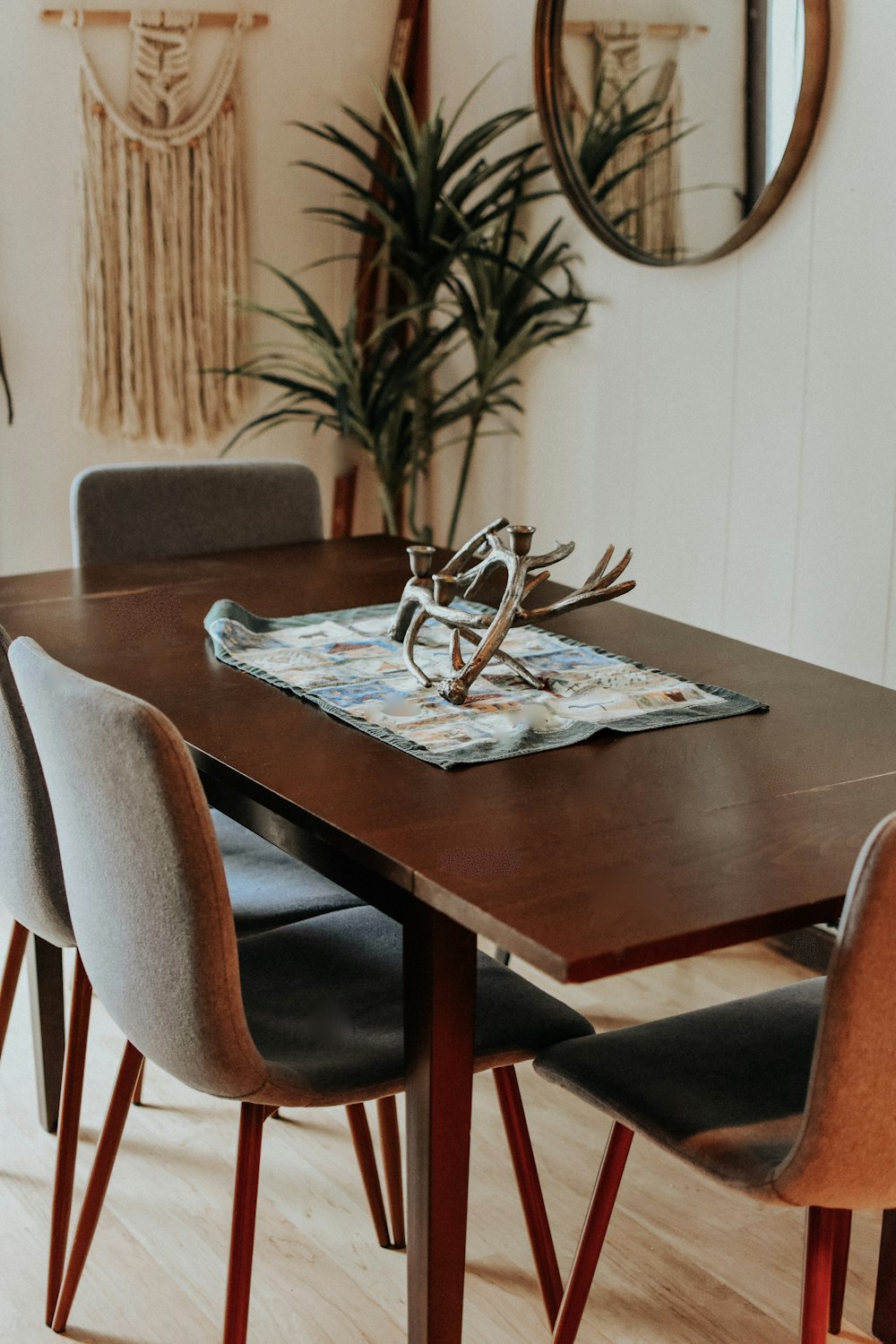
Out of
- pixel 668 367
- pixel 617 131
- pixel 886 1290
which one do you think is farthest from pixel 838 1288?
pixel 617 131

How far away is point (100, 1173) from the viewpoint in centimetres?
174

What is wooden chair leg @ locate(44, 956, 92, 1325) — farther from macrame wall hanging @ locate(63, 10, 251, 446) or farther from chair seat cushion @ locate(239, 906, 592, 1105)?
macrame wall hanging @ locate(63, 10, 251, 446)

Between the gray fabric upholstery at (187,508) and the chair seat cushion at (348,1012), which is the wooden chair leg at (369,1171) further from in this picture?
the gray fabric upholstery at (187,508)

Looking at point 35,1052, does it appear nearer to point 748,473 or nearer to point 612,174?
point 748,473

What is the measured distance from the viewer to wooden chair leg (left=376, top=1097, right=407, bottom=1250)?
1.92m

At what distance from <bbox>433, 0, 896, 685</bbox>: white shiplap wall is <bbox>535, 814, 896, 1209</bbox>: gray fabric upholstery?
126 centimetres

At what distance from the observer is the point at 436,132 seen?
130 inches

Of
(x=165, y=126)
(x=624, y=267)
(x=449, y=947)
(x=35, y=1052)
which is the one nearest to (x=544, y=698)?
(x=449, y=947)

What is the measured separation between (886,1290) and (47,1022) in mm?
1217

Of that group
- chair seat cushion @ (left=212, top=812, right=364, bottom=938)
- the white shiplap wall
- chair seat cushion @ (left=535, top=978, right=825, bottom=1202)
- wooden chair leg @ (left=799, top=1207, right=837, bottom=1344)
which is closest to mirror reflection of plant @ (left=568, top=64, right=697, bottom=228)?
the white shiplap wall

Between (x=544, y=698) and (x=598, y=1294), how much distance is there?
0.76 meters

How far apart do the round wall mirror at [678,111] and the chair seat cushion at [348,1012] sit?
1677mm

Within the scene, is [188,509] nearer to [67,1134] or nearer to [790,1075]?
[67,1134]

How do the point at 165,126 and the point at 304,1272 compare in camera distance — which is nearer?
the point at 304,1272
